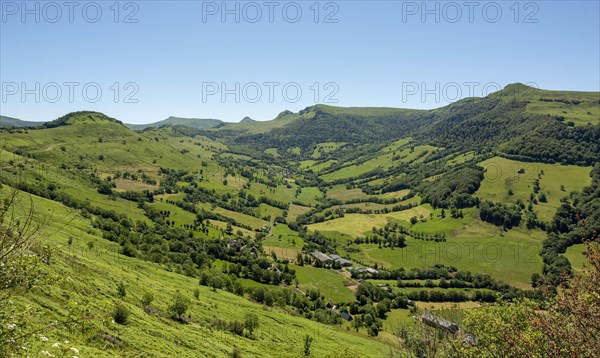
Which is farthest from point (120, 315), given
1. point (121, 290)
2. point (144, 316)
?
point (121, 290)

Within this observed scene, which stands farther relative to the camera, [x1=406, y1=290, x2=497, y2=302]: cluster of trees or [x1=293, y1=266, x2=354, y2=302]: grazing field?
[x1=406, y1=290, x2=497, y2=302]: cluster of trees

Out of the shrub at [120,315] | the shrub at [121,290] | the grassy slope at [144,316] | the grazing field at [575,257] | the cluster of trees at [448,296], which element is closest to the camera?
the grassy slope at [144,316]

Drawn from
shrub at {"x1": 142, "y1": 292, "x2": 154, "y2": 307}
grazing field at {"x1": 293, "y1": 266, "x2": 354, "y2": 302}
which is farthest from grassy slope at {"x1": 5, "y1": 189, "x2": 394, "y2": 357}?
grazing field at {"x1": 293, "y1": 266, "x2": 354, "y2": 302}

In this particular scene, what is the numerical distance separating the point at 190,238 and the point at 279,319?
92.6m

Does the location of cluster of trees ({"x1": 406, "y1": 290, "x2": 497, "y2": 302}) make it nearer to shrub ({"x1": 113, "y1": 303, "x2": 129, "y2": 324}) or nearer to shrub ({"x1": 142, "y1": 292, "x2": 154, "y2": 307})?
shrub ({"x1": 142, "y1": 292, "x2": 154, "y2": 307})

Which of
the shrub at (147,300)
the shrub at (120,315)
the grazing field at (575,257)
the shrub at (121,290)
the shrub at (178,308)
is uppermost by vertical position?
the shrub at (120,315)

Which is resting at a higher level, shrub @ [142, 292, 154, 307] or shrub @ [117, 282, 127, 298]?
shrub @ [117, 282, 127, 298]

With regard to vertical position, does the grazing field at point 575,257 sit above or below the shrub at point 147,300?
below

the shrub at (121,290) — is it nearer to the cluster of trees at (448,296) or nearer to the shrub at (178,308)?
the shrub at (178,308)

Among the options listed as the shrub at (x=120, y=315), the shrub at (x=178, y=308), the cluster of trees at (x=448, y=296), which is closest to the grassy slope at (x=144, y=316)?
the shrub at (x=120, y=315)

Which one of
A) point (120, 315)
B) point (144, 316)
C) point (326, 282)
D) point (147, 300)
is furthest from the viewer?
point (326, 282)

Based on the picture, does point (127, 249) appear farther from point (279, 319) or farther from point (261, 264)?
point (261, 264)

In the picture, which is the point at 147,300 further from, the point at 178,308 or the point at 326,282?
the point at 326,282

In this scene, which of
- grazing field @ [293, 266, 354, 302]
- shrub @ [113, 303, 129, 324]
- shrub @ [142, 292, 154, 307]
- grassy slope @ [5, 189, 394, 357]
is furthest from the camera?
grazing field @ [293, 266, 354, 302]
